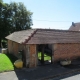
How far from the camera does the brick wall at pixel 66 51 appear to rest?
15865 mm

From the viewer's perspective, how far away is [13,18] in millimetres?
43156

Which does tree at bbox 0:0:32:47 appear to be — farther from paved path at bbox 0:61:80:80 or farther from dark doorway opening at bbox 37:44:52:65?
paved path at bbox 0:61:80:80

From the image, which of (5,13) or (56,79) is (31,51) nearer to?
(56,79)

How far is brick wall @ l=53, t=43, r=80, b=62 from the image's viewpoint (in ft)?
52.1

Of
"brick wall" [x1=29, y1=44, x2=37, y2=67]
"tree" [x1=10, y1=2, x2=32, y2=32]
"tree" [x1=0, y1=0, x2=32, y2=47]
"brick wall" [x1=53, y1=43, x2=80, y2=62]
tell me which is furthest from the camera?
"tree" [x1=10, y1=2, x2=32, y2=32]

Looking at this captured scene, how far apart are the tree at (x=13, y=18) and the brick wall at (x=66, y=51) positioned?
2589 centimetres

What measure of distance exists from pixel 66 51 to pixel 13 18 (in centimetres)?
3015

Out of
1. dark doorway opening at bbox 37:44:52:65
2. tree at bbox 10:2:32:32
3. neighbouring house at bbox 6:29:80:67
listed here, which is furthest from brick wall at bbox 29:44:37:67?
tree at bbox 10:2:32:32

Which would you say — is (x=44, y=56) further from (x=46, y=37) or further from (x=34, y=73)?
(x=34, y=73)

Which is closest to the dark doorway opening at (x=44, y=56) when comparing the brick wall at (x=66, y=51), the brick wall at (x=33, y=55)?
the brick wall at (x=66, y=51)

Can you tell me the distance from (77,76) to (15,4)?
38.0 meters

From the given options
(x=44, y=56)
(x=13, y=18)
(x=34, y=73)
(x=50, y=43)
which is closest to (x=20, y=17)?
(x=13, y=18)

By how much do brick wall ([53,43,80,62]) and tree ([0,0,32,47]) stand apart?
2589cm

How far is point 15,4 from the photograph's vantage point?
45000 mm
